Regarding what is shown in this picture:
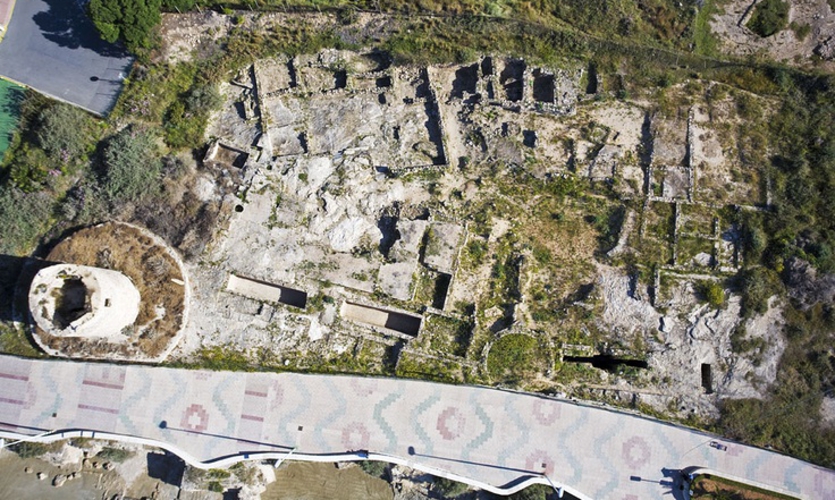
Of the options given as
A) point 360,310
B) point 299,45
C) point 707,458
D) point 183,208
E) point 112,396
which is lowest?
point 112,396

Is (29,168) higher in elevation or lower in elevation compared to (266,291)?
higher

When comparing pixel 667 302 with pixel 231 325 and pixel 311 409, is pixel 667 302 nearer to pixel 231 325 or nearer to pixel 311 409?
pixel 311 409

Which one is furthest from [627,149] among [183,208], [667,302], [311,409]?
[183,208]

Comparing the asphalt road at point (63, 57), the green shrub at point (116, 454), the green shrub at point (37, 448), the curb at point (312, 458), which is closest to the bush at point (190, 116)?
the asphalt road at point (63, 57)

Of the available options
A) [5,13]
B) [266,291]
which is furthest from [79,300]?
[5,13]

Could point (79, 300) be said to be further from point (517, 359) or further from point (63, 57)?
point (517, 359)

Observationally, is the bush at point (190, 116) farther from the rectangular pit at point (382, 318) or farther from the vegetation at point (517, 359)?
the vegetation at point (517, 359)
